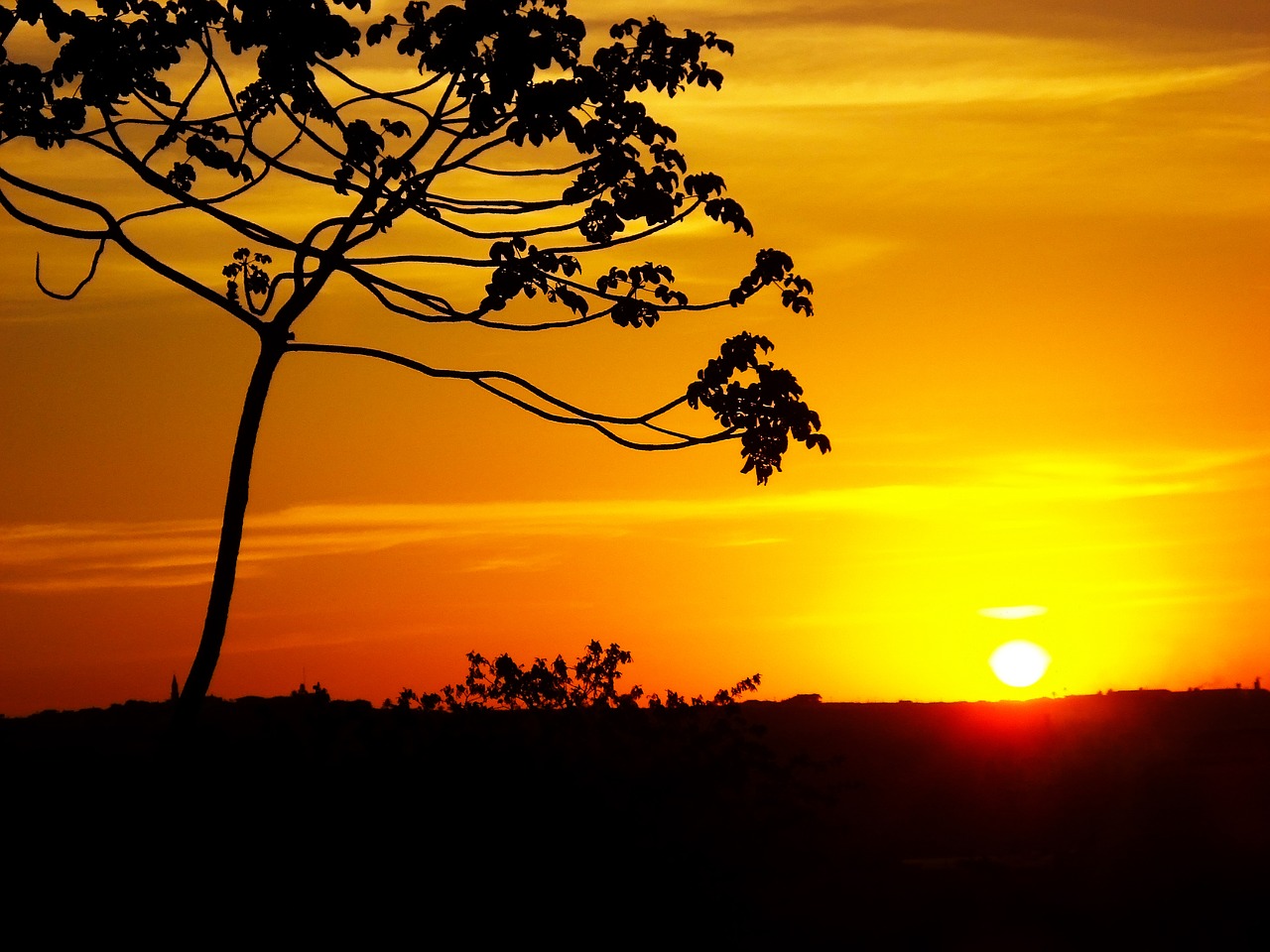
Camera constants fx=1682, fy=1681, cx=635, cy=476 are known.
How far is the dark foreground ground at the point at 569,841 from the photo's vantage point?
44.6ft

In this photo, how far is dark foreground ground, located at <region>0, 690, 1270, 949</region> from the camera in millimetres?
13602

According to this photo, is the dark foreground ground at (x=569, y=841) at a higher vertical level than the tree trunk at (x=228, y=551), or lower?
lower

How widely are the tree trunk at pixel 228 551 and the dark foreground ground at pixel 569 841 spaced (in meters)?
0.61

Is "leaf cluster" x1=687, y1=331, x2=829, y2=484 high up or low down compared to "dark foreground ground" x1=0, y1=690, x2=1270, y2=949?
up

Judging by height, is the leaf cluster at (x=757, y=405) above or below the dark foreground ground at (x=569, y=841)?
above

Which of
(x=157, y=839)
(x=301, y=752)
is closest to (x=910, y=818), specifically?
(x=301, y=752)

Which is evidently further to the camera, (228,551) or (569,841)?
(228,551)

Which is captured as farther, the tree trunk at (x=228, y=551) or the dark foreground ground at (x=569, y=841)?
the tree trunk at (x=228, y=551)

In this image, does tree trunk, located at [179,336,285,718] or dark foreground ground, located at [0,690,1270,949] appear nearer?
dark foreground ground, located at [0,690,1270,949]

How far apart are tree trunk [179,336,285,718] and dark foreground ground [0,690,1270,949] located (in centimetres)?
61

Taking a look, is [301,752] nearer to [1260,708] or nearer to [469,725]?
[469,725]

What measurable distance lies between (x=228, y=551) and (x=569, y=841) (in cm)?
431

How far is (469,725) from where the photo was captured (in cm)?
1656

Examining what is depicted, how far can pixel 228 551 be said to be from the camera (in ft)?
51.9
